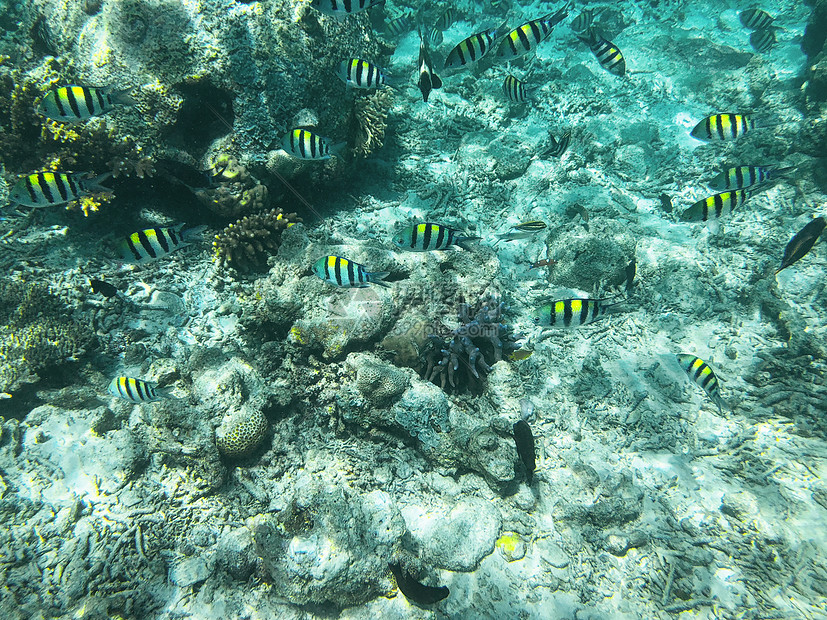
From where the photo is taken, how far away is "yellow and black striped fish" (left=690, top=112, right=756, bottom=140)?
4508 mm

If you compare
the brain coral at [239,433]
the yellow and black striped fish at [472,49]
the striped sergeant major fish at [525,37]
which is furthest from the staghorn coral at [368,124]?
the brain coral at [239,433]

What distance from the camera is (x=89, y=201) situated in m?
4.36

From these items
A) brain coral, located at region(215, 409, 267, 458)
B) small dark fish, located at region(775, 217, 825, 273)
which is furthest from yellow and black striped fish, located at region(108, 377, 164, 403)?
small dark fish, located at region(775, 217, 825, 273)

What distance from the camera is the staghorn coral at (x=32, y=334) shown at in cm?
377

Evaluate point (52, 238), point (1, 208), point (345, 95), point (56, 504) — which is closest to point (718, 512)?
point (56, 504)

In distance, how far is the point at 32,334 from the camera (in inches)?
152

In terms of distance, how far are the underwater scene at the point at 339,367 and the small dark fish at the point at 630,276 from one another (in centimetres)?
5

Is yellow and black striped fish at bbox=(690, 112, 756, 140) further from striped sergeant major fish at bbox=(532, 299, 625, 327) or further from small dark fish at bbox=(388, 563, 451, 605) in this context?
small dark fish at bbox=(388, 563, 451, 605)

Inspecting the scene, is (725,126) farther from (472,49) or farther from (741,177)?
(472,49)

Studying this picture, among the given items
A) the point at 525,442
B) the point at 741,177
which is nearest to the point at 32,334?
the point at 525,442

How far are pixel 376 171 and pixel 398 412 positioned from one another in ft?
15.8

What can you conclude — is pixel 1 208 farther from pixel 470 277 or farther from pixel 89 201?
pixel 470 277

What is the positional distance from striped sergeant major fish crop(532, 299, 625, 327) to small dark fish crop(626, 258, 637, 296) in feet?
9.70

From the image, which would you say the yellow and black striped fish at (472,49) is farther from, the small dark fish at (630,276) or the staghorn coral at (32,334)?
the staghorn coral at (32,334)
